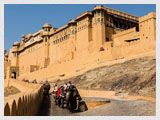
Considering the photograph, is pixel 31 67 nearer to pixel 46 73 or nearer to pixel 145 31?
pixel 46 73

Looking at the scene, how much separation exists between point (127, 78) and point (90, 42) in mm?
18032

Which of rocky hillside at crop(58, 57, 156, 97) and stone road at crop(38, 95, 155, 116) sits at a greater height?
rocky hillside at crop(58, 57, 156, 97)

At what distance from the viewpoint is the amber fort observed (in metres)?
30.4

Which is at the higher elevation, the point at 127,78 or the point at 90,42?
the point at 90,42

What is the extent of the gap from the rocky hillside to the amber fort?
220 cm

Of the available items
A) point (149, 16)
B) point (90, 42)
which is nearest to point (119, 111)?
point (149, 16)

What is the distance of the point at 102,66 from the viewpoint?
30.5 m

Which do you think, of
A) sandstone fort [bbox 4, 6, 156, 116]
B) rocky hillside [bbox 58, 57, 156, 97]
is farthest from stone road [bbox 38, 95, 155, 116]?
rocky hillside [bbox 58, 57, 156, 97]

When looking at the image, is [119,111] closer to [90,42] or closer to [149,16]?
[149,16]

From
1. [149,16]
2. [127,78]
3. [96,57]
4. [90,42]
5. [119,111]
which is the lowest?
[119,111]

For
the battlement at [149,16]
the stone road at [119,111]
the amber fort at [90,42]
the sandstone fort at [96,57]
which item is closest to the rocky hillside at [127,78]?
the sandstone fort at [96,57]

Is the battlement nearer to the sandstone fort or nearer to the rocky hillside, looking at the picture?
the sandstone fort

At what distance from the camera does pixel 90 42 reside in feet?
129

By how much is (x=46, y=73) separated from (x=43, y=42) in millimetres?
12060
